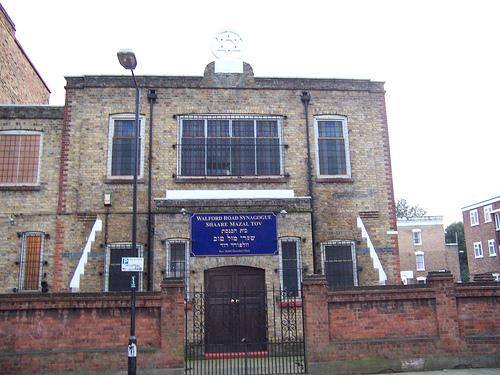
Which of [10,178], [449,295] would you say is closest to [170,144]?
[10,178]

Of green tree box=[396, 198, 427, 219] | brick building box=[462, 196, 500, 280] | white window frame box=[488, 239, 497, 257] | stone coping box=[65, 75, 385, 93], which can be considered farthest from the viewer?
green tree box=[396, 198, 427, 219]

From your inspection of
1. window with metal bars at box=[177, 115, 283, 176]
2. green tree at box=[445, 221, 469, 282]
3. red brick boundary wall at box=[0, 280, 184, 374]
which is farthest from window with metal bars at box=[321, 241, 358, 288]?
green tree at box=[445, 221, 469, 282]

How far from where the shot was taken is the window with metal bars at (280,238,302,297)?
15898 mm

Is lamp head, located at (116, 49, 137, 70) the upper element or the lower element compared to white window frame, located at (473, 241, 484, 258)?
upper

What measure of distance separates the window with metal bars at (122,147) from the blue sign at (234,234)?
290 cm

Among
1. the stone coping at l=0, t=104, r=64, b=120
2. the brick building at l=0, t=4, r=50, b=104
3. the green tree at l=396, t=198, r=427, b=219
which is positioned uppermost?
the green tree at l=396, t=198, r=427, b=219

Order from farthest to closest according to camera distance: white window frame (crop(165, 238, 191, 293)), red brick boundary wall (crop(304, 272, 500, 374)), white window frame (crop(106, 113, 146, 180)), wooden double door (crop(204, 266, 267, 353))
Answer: white window frame (crop(106, 113, 146, 180)) < white window frame (crop(165, 238, 191, 293)) < wooden double door (crop(204, 266, 267, 353)) < red brick boundary wall (crop(304, 272, 500, 374))

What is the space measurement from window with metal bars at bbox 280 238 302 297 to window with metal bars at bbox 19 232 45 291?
305 inches

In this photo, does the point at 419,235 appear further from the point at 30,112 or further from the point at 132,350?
the point at 132,350

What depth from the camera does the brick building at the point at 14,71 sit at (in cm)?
1927

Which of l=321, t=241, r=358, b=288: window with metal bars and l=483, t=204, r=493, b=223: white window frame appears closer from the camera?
l=321, t=241, r=358, b=288: window with metal bars

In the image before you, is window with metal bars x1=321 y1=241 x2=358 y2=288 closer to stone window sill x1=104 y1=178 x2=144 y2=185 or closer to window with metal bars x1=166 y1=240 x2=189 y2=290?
window with metal bars x1=166 y1=240 x2=189 y2=290

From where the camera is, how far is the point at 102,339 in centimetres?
1157

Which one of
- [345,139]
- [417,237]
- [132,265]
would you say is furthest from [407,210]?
[132,265]
